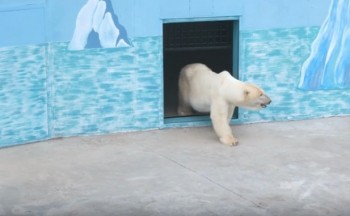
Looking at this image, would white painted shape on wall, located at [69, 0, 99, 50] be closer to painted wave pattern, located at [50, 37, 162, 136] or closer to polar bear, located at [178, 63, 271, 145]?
painted wave pattern, located at [50, 37, 162, 136]

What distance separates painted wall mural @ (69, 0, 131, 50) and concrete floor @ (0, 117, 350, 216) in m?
0.90

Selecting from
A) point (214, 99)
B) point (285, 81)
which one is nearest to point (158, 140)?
point (214, 99)

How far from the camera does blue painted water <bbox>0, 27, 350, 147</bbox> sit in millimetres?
6969

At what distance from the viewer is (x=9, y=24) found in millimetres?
6785

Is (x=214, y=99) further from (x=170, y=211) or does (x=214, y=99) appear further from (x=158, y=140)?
(x=170, y=211)

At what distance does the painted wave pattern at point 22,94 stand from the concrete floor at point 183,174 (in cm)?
15

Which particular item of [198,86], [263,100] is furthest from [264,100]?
[198,86]

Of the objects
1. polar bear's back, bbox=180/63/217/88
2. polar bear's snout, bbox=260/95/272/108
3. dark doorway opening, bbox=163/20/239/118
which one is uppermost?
dark doorway opening, bbox=163/20/239/118

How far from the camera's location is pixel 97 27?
282 inches

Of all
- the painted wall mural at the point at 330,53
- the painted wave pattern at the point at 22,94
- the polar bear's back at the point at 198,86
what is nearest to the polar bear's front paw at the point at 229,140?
the polar bear's back at the point at 198,86

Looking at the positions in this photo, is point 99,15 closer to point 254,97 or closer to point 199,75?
point 199,75

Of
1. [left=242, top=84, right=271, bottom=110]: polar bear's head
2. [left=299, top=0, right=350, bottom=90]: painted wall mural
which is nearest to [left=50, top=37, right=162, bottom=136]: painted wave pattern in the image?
[left=242, top=84, right=271, bottom=110]: polar bear's head

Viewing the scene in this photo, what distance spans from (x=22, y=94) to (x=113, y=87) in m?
0.89

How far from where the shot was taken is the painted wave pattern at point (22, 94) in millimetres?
6875
